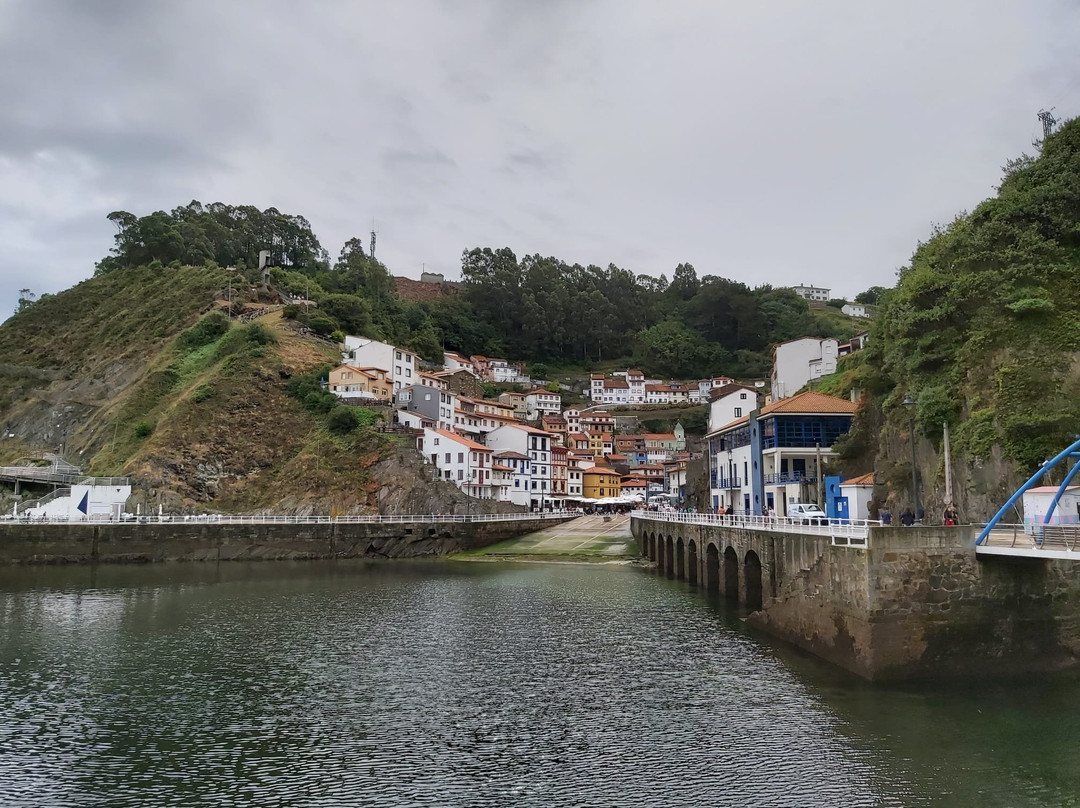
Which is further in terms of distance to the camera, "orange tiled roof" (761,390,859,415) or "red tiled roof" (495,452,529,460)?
"red tiled roof" (495,452,529,460)

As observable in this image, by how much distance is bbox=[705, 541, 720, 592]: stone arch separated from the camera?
46.1 m

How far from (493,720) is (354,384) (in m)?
79.2

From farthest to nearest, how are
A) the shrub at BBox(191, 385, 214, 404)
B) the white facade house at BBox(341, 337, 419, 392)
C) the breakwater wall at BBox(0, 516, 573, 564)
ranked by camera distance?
the white facade house at BBox(341, 337, 419, 392) → the shrub at BBox(191, 385, 214, 404) → the breakwater wall at BBox(0, 516, 573, 564)

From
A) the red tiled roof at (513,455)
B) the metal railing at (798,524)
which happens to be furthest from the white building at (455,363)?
the metal railing at (798,524)

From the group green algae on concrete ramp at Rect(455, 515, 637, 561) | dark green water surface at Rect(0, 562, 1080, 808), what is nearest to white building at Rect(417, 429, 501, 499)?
green algae on concrete ramp at Rect(455, 515, 637, 561)

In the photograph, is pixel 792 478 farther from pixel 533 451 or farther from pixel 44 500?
pixel 44 500

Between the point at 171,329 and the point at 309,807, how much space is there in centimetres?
11455

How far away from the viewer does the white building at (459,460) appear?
89188 millimetres

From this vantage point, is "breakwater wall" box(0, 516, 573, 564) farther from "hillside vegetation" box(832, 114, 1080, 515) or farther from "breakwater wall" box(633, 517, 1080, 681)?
"breakwater wall" box(633, 517, 1080, 681)

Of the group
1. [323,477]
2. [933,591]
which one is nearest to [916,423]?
[933,591]

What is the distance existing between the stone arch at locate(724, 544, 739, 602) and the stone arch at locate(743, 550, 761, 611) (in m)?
2.98

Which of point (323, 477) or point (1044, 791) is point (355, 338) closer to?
point (323, 477)

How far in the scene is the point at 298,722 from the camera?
21.2 meters

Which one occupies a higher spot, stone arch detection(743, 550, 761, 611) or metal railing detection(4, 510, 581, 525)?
metal railing detection(4, 510, 581, 525)
